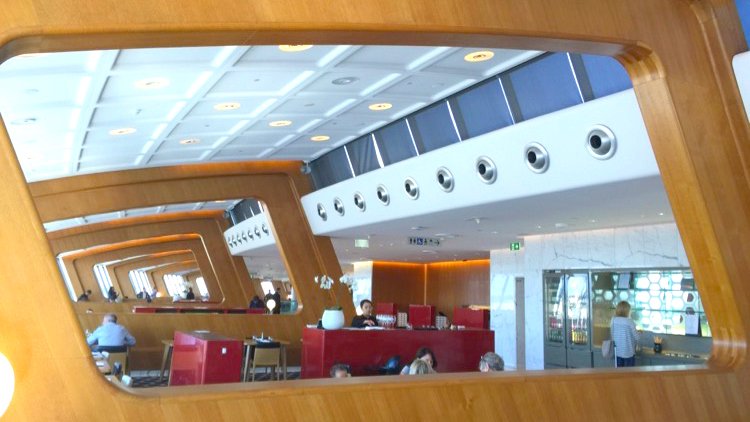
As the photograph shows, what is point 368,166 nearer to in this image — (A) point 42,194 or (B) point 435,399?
(A) point 42,194

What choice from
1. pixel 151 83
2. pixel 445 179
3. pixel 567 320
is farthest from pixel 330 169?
pixel 151 83

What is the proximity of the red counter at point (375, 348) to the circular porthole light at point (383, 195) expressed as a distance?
236 cm

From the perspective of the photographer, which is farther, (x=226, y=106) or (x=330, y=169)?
(x=330, y=169)

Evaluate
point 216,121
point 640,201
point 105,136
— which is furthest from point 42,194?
point 640,201

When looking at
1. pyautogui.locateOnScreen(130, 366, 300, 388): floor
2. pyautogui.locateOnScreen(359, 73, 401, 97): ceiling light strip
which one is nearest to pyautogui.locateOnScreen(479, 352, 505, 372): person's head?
pyautogui.locateOnScreen(359, 73, 401, 97): ceiling light strip

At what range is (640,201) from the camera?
31.7ft

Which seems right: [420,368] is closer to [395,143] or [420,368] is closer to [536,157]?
[536,157]

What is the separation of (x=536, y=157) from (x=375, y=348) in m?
4.21

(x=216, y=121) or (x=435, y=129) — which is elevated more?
(x=216, y=121)

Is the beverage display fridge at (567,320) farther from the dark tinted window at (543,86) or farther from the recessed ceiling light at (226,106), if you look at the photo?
the recessed ceiling light at (226,106)

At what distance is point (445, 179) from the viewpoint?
1092 cm

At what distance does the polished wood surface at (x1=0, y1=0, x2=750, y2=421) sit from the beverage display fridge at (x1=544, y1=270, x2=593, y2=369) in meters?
7.46

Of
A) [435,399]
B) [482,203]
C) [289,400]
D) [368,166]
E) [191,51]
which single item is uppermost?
[191,51]

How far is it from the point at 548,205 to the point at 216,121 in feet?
17.0
